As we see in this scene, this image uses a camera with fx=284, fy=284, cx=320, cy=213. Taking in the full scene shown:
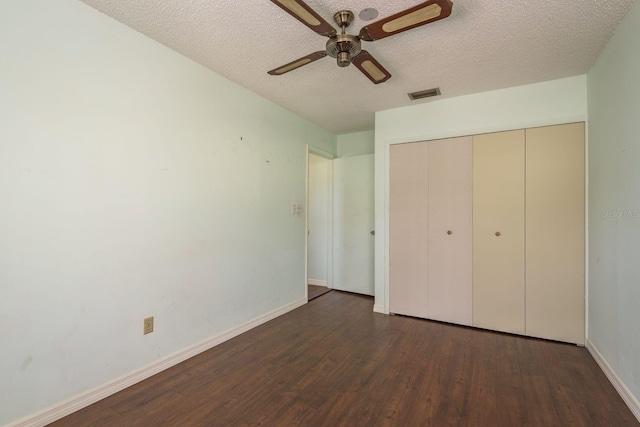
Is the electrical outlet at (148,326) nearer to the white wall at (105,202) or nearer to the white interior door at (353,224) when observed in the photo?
the white wall at (105,202)

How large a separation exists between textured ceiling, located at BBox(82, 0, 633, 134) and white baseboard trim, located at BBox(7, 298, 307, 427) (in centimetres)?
235

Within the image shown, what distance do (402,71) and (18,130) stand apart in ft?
8.57

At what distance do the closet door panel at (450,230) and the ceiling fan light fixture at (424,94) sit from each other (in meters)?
0.49

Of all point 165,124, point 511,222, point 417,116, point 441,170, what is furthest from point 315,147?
point 511,222

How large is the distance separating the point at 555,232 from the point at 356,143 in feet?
8.80

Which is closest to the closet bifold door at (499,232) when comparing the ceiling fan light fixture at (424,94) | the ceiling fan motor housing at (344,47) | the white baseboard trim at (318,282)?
the ceiling fan light fixture at (424,94)

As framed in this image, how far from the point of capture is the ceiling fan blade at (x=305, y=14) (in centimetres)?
129

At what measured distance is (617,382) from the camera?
1849 millimetres

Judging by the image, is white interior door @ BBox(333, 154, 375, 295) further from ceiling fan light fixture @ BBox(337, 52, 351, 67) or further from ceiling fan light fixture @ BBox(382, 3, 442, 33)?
ceiling fan light fixture @ BBox(382, 3, 442, 33)

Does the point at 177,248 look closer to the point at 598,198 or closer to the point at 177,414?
the point at 177,414

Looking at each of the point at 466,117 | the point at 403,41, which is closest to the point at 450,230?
the point at 466,117

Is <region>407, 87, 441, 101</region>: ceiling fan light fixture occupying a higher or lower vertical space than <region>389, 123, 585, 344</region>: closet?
higher

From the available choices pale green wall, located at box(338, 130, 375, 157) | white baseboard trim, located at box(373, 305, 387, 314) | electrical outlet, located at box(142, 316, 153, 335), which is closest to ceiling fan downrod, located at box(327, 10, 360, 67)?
electrical outlet, located at box(142, 316, 153, 335)

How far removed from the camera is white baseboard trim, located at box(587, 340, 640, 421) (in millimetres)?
1632
